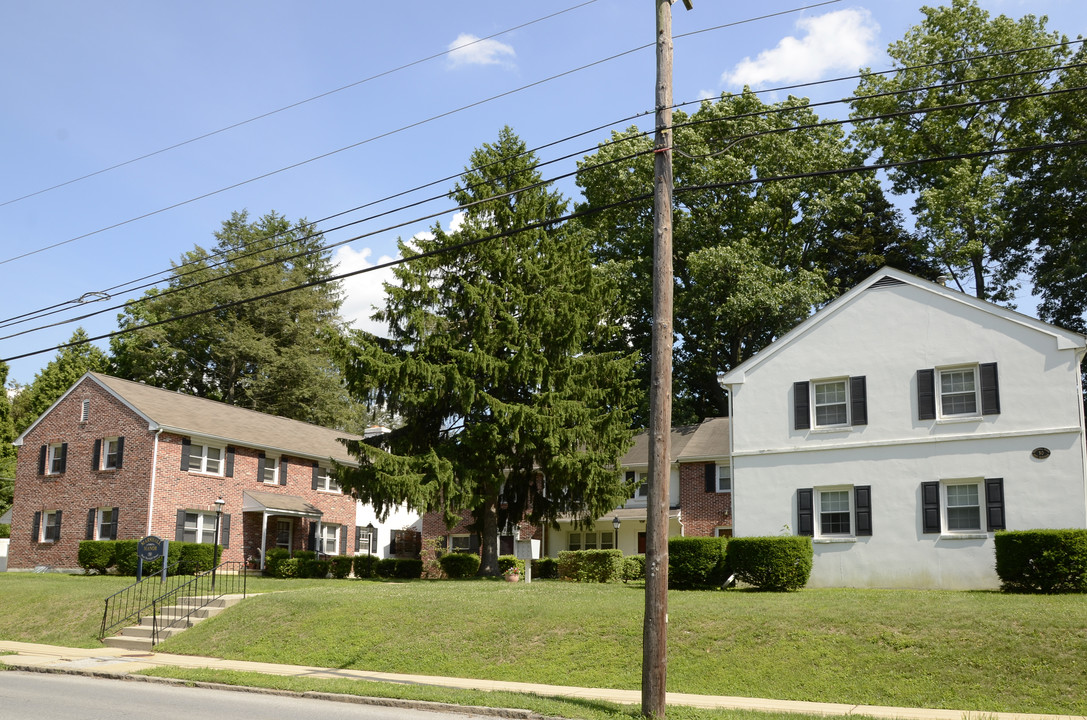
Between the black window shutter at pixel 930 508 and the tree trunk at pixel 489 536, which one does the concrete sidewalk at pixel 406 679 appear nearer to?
the black window shutter at pixel 930 508

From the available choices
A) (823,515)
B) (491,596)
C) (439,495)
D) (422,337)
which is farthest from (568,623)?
(422,337)

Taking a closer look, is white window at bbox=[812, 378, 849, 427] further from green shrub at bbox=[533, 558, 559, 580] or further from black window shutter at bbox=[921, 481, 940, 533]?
green shrub at bbox=[533, 558, 559, 580]

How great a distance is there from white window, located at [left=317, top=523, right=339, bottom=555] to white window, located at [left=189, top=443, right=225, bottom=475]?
264 inches

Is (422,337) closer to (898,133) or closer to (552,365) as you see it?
(552,365)

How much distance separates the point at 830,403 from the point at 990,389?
4.12 meters

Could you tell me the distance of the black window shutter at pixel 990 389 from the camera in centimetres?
2314

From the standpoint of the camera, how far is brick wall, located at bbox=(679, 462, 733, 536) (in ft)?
118

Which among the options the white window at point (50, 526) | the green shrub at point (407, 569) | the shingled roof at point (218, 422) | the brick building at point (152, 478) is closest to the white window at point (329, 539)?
the brick building at point (152, 478)

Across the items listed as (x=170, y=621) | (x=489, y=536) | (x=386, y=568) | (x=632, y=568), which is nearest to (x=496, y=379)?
(x=489, y=536)

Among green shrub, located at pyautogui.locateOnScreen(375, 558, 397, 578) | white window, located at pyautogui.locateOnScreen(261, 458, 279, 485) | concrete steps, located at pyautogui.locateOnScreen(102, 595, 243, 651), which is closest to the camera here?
concrete steps, located at pyautogui.locateOnScreen(102, 595, 243, 651)

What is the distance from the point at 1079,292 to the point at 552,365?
24350 mm

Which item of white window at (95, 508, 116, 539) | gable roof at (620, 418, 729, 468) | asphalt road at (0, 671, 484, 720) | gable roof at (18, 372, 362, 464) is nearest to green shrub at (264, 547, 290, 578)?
gable roof at (18, 372, 362, 464)

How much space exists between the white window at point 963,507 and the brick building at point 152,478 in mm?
21893

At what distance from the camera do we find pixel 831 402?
1009 inches
